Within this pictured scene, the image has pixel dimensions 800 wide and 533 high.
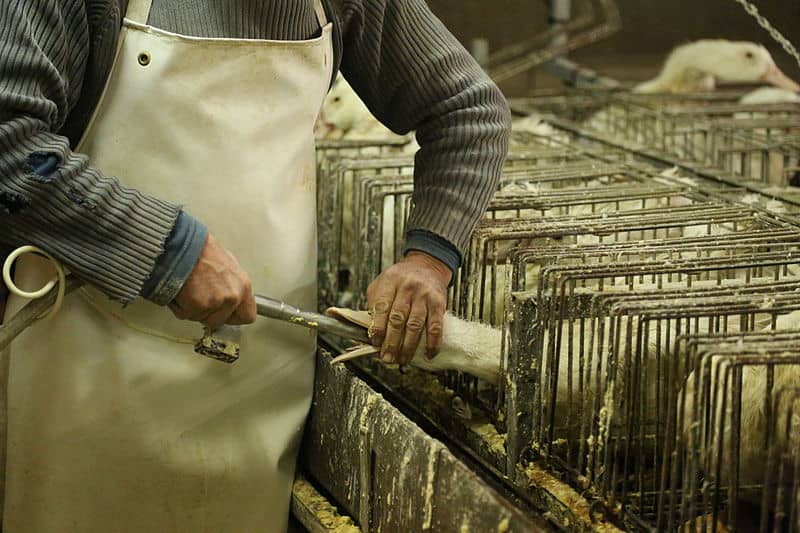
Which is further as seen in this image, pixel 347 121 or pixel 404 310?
pixel 347 121

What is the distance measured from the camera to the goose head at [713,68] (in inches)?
159

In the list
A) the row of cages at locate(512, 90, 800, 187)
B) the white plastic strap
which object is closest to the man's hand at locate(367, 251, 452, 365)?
the white plastic strap

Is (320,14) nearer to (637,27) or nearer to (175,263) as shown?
(175,263)

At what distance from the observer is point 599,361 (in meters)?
1.80

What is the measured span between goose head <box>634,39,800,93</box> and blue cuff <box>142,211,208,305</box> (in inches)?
97.6

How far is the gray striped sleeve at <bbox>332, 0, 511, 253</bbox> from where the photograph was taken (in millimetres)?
2123

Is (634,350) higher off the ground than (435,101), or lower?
lower

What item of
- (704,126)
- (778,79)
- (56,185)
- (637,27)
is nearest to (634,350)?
(56,185)

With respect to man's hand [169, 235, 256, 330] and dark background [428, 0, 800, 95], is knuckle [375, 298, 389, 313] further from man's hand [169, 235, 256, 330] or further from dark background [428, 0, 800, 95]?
dark background [428, 0, 800, 95]

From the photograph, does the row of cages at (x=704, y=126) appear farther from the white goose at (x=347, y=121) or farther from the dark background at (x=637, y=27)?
the white goose at (x=347, y=121)

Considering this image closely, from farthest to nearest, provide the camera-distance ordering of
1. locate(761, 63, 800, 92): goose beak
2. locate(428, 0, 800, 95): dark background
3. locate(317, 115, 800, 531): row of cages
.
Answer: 1. locate(761, 63, 800, 92): goose beak
2. locate(428, 0, 800, 95): dark background
3. locate(317, 115, 800, 531): row of cages

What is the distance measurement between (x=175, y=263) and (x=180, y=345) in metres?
0.32

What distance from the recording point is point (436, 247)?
82.4 inches

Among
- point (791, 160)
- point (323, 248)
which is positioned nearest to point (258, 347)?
point (323, 248)
